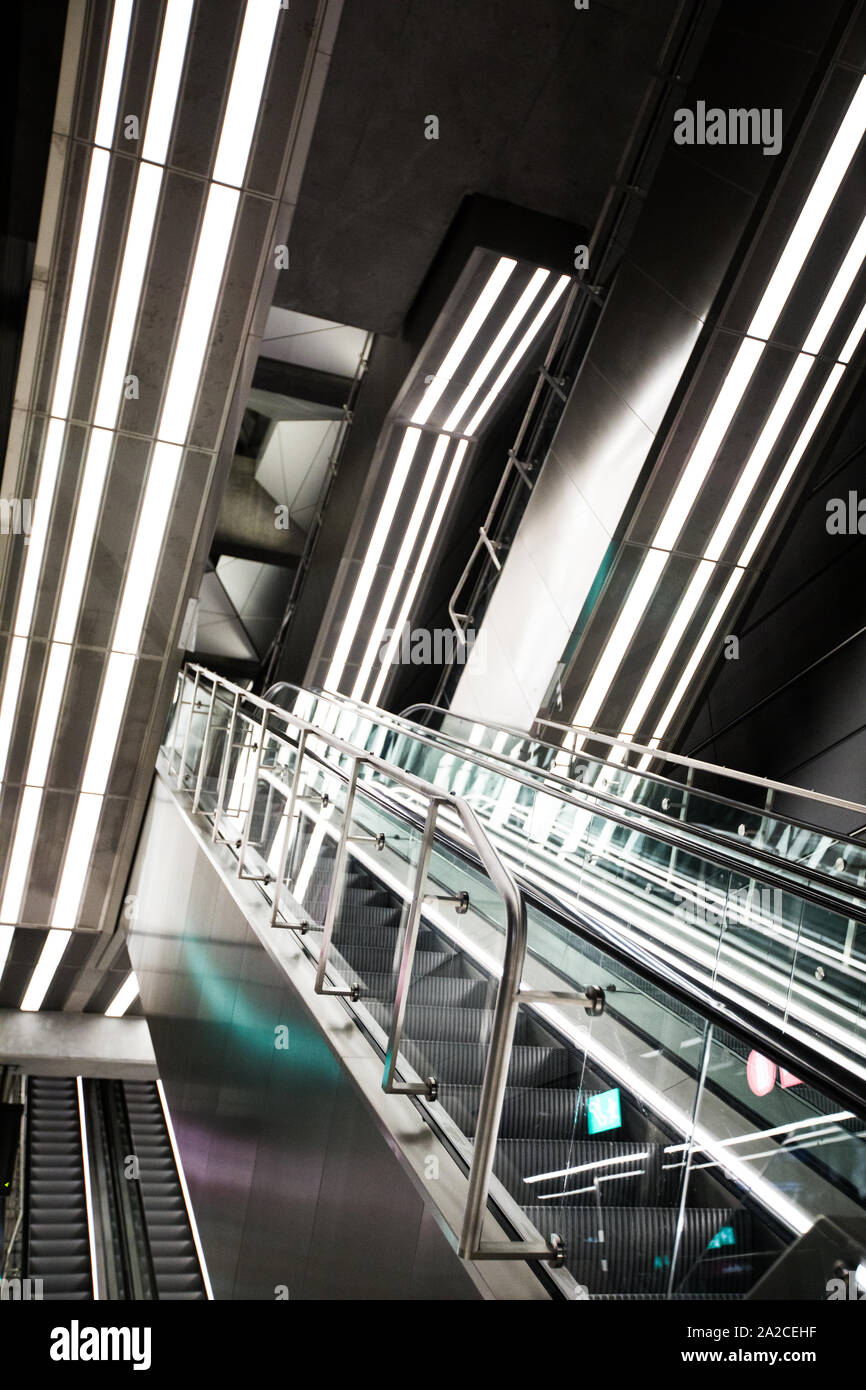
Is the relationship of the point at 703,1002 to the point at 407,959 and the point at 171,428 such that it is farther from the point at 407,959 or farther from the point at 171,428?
the point at 171,428

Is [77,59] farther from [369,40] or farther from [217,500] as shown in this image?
[217,500]

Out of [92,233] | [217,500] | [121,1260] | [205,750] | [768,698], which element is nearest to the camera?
[92,233]

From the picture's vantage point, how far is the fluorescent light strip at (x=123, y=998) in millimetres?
15641

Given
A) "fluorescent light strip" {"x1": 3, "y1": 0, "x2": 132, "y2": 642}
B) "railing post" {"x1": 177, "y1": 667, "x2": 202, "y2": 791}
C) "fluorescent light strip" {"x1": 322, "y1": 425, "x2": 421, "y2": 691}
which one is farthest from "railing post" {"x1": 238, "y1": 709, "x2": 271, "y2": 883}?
"fluorescent light strip" {"x1": 322, "y1": 425, "x2": 421, "y2": 691}

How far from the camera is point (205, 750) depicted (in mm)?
8742

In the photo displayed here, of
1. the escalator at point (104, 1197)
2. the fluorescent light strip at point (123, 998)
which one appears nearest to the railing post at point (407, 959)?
the escalator at point (104, 1197)

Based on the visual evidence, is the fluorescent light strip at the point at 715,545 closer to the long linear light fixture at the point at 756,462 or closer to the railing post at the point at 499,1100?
the long linear light fixture at the point at 756,462

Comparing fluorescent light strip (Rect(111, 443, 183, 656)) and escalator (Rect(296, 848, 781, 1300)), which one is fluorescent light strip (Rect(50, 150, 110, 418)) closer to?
fluorescent light strip (Rect(111, 443, 183, 656))

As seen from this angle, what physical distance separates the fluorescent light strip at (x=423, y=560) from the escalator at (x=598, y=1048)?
8.24 meters

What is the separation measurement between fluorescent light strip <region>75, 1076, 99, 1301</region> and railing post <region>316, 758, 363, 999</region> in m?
10.1

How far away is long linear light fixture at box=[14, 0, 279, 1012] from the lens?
748 cm

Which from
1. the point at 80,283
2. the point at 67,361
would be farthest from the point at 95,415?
the point at 80,283

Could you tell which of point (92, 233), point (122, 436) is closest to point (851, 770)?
point (122, 436)

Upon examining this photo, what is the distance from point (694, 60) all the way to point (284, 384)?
7.80m
